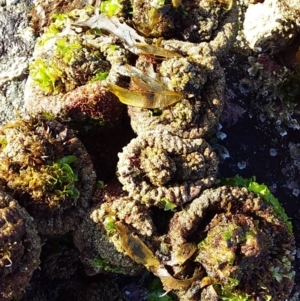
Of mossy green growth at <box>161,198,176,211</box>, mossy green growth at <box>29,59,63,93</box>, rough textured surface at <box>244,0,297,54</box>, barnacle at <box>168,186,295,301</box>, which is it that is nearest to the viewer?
barnacle at <box>168,186,295,301</box>

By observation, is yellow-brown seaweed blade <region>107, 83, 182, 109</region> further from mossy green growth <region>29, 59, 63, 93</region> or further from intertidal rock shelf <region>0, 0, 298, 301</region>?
mossy green growth <region>29, 59, 63, 93</region>

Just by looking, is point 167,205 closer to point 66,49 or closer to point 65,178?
point 65,178

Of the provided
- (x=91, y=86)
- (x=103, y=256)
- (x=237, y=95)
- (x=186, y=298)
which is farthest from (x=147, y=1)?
(x=186, y=298)

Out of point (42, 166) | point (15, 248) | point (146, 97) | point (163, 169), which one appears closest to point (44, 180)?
point (42, 166)

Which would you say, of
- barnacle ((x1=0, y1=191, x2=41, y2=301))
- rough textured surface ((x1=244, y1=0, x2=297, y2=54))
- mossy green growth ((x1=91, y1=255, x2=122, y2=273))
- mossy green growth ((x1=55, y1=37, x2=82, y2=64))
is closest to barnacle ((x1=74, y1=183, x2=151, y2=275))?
mossy green growth ((x1=91, y1=255, x2=122, y2=273))

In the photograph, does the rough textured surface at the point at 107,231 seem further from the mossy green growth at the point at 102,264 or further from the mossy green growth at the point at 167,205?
the mossy green growth at the point at 167,205

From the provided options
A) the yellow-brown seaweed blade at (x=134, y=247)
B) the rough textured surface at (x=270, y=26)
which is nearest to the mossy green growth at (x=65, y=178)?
the yellow-brown seaweed blade at (x=134, y=247)

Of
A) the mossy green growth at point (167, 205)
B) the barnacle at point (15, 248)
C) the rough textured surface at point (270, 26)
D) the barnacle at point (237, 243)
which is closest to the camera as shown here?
the barnacle at point (15, 248)
